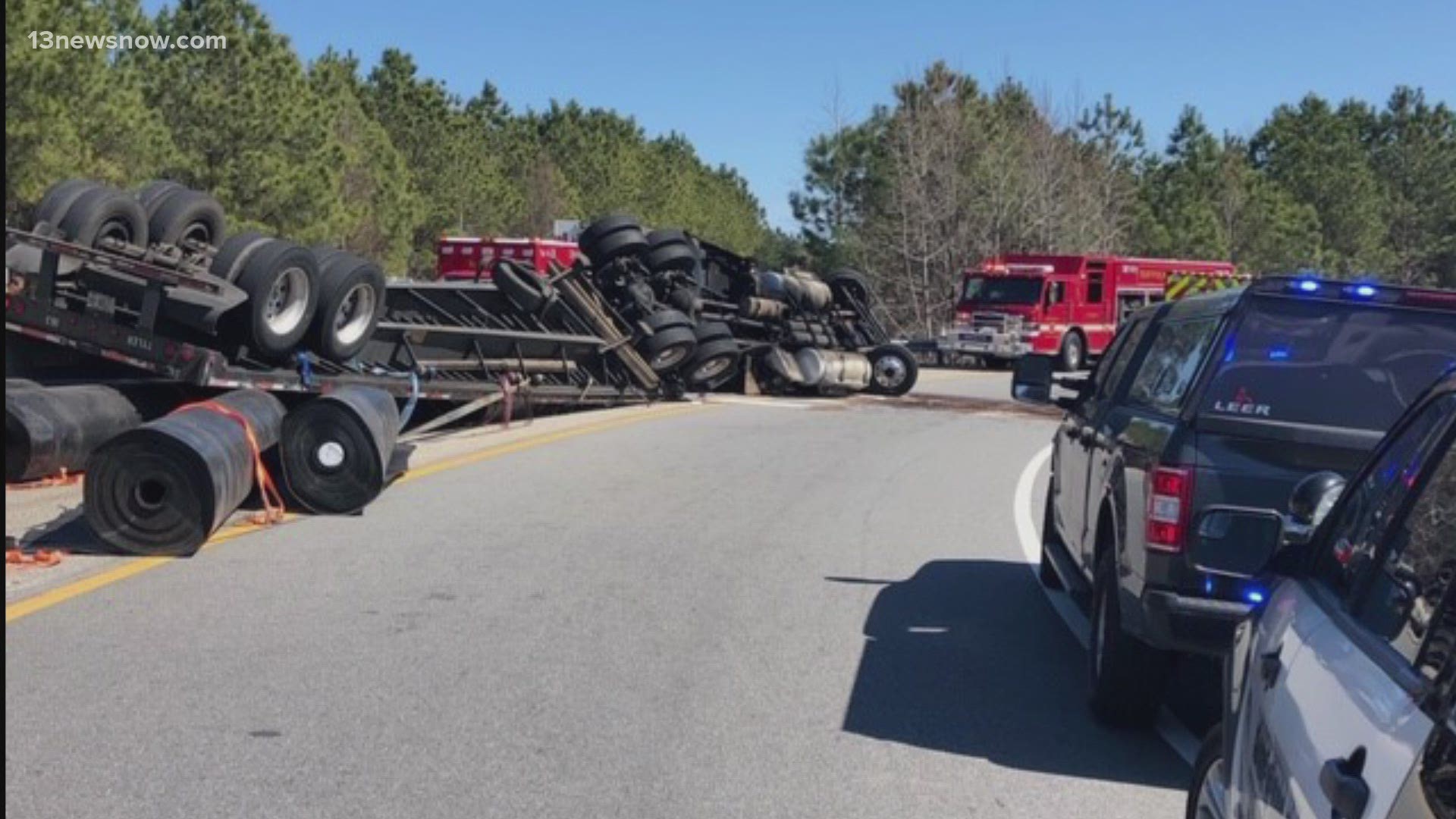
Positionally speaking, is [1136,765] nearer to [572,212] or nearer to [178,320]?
[178,320]

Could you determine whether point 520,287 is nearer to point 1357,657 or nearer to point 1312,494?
point 1312,494

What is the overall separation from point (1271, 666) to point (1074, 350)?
3694 centimetres

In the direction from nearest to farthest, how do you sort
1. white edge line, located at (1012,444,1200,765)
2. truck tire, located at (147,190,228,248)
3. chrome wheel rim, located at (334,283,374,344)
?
white edge line, located at (1012,444,1200,765), truck tire, located at (147,190,228,248), chrome wheel rim, located at (334,283,374,344)

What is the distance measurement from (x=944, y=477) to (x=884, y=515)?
3.06 meters

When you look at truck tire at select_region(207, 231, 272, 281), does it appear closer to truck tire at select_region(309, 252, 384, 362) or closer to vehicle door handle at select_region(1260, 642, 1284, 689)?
truck tire at select_region(309, 252, 384, 362)

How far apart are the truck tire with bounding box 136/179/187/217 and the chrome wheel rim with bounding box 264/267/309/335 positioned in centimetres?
155

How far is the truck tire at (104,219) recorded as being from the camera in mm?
12570

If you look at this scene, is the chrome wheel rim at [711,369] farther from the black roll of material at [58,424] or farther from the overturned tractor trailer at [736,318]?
the black roll of material at [58,424]

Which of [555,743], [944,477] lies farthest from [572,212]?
[555,743]

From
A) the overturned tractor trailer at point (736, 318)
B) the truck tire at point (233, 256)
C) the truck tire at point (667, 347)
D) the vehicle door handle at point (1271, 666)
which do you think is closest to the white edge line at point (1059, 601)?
the vehicle door handle at point (1271, 666)

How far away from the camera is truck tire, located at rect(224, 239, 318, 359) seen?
42.1 feet

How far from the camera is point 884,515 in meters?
12.3

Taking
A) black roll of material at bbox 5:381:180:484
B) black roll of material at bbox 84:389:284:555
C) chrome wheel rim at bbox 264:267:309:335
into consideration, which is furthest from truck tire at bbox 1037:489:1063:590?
chrome wheel rim at bbox 264:267:309:335

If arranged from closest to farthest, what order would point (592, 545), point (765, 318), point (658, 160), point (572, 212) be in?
point (592, 545)
point (765, 318)
point (572, 212)
point (658, 160)
